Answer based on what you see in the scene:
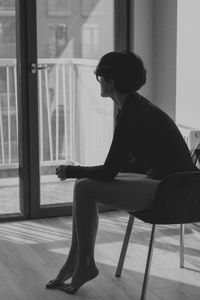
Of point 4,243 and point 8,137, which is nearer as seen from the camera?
point 4,243

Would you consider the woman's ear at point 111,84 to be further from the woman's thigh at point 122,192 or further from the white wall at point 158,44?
the white wall at point 158,44

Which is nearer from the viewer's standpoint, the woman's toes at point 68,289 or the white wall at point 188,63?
the woman's toes at point 68,289

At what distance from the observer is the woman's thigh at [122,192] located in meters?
2.57

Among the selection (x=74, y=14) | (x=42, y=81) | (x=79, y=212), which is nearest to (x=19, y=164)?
(x=42, y=81)

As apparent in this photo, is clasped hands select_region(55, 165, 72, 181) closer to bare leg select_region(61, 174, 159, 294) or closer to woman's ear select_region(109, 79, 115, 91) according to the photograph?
bare leg select_region(61, 174, 159, 294)

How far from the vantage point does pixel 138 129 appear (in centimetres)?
257

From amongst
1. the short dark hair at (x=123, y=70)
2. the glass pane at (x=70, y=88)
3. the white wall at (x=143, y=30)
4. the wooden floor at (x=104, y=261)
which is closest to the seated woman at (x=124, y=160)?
the short dark hair at (x=123, y=70)

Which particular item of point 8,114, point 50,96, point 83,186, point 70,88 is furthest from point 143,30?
point 83,186

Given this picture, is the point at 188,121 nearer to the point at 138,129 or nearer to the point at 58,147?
the point at 58,147

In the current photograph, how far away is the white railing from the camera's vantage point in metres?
3.97

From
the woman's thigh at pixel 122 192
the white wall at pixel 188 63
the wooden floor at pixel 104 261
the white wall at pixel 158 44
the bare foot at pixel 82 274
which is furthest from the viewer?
the white wall at pixel 158 44

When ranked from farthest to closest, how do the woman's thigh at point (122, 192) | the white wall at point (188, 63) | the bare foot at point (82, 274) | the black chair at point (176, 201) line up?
the white wall at point (188, 63) → the bare foot at point (82, 274) → the woman's thigh at point (122, 192) → the black chair at point (176, 201)

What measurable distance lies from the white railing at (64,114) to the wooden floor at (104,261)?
0.47 m

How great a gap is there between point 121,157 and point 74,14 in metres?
1.65
